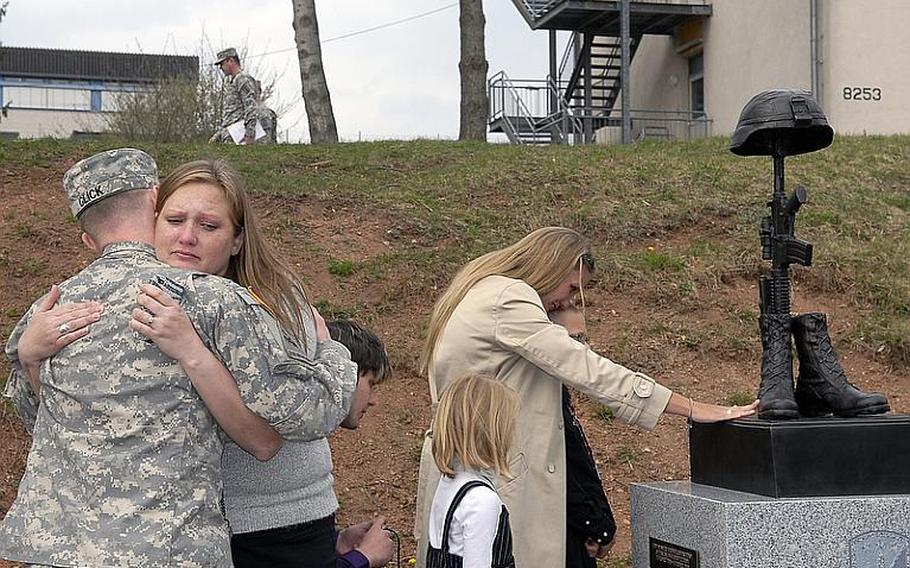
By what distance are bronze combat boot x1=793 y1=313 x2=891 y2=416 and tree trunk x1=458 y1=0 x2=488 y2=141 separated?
10.8m

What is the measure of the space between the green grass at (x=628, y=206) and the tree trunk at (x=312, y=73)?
77.8 inches

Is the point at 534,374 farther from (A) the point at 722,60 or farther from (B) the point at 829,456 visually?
(A) the point at 722,60

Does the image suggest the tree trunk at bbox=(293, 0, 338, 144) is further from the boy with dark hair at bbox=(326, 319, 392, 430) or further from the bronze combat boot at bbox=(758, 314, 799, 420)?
the boy with dark hair at bbox=(326, 319, 392, 430)

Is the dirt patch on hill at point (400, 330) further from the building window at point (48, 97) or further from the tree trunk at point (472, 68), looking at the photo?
the building window at point (48, 97)

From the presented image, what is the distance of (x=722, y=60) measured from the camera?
2086 cm

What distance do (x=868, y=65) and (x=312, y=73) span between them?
8.57 metres

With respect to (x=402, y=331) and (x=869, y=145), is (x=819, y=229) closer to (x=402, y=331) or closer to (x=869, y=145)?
(x=869, y=145)

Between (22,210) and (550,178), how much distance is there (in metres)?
4.57

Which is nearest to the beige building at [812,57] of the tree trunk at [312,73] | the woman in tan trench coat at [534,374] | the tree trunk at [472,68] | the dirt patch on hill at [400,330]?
the tree trunk at [472,68]

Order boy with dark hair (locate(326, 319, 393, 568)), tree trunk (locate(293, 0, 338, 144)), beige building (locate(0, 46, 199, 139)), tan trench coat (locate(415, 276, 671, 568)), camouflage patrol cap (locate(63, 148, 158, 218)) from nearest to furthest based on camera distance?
camouflage patrol cap (locate(63, 148, 158, 218)), boy with dark hair (locate(326, 319, 393, 568)), tan trench coat (locate(415, 276, 671, 568)), tree trunk (locate(293, 0, 338, 144)), beige building (locate(0, 46, 199, 139))

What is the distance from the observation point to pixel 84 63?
59.2m

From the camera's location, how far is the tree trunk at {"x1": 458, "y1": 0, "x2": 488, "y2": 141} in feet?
49.6

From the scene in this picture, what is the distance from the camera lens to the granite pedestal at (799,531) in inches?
156

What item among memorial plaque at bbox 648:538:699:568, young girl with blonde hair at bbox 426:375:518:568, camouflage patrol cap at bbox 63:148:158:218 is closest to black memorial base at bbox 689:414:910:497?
memorial plaque at bbox 648:538:699:568
